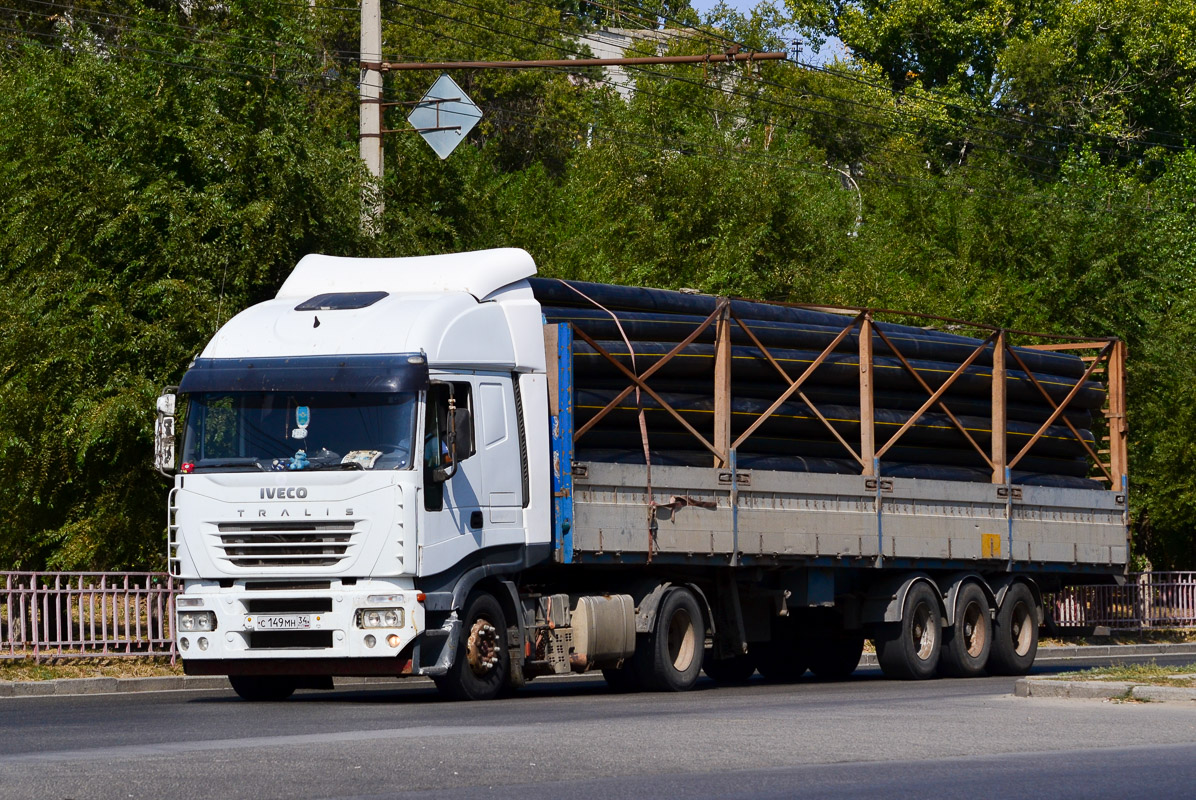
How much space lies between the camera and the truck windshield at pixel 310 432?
14.6m

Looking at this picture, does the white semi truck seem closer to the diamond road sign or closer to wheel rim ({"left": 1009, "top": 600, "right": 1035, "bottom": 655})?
wheel rim ({"left": 1009, "top": 600, "right": 1035, "bottom": 655})

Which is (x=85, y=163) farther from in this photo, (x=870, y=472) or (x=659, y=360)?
(x=870, y=472)

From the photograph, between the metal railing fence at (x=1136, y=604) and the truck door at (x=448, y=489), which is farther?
the metal railing fence at (x=1136, y=604)

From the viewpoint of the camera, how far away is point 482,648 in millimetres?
15336

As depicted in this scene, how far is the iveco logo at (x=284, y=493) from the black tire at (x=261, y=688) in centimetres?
229

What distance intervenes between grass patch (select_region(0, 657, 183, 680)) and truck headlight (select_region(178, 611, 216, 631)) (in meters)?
5.01

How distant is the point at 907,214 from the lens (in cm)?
4303

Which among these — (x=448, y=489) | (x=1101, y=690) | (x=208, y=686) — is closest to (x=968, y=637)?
(x=1101, y=690)

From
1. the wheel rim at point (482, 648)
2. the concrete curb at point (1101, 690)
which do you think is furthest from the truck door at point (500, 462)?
the concrete curb at point (1101, 690)

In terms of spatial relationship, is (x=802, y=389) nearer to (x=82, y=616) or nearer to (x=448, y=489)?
(x=448, y=489)

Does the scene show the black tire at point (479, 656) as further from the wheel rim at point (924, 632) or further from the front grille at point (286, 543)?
the wheel rim at point (924, 632)

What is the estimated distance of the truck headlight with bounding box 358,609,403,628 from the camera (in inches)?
565

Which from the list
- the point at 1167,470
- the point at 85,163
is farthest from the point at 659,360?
the point at 1167,470

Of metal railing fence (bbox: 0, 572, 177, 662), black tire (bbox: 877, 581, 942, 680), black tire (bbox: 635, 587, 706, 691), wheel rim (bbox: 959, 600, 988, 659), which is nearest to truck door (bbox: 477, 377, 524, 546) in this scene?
black tire (bbox: 635, 587, 706, 691)
